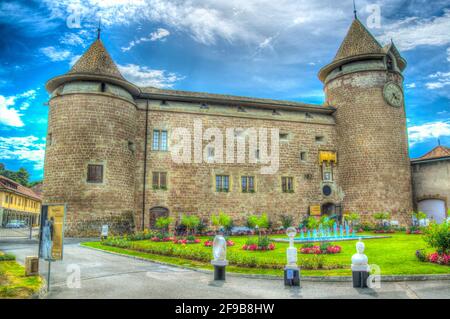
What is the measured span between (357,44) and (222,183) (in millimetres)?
17823

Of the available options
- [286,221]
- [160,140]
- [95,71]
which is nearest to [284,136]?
[286,221]

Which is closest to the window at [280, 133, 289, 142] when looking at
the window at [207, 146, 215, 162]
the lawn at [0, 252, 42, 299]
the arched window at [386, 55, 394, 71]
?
the window at [207, 146, 215, 162]

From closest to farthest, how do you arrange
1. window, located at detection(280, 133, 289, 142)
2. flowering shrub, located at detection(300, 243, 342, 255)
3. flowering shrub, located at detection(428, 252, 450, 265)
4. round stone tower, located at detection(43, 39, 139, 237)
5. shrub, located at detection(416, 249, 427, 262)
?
flowering shrub, located at detection(428, 252, 450, 265) < shrub, located at detection(416, 249, 427, 262) < flowering shrub, located at detection(300, 243, 342, 255) < round stone tower, located at detection(43, 39, 139, 237) < window, located at detection(280, 133, 289, 142)

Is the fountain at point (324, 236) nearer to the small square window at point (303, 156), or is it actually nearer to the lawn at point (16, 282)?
the small square window at point (303, 156)

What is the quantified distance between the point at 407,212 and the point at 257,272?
80.4ft

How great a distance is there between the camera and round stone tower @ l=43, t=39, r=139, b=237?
83.2 feet

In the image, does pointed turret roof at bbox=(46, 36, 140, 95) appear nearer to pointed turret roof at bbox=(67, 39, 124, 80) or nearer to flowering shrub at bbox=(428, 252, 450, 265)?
pointed turret roof at bbox=(67, 39, 124, 80)

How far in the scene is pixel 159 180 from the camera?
28953 millimetres

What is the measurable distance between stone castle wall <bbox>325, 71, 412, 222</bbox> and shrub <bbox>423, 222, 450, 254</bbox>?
62.1ft

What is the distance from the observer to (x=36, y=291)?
27.2 feet

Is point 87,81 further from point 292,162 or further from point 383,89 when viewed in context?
point 383,89

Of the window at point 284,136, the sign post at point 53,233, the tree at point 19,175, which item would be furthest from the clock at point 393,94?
the tree at point 19,175
